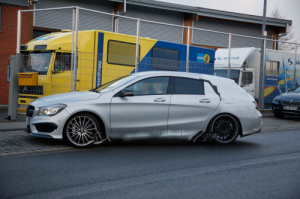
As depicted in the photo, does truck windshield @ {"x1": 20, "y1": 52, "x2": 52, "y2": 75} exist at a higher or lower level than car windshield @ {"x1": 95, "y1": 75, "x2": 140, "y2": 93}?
higher

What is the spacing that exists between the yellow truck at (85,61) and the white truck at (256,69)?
4.18m

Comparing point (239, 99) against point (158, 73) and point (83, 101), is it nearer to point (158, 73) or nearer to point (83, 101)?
point (158, 73)

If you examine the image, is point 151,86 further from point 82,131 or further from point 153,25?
point 153,25

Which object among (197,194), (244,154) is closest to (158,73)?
(244,154)

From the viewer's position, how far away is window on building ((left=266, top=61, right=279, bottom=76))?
677 inches

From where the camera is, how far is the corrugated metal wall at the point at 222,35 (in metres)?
24.1

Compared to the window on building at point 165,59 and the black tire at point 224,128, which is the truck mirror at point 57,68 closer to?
the window on building at point 165,59

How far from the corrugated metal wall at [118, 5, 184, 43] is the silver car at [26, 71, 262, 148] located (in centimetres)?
1392

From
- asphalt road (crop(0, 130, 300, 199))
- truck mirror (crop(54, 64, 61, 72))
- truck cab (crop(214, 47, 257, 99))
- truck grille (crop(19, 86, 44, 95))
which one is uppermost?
truck cab (crop(214, 47, 257, 99))

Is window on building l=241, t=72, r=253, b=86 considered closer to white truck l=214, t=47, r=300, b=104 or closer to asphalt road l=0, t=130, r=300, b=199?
white truck l=214, t=47, r=300, b=104

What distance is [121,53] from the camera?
12125 mm

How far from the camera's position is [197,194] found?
4.30 meters

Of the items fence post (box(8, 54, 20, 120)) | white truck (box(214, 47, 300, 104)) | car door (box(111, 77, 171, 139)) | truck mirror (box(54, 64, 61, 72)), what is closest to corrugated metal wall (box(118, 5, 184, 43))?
white truck (box(214, 47, 300, 104))

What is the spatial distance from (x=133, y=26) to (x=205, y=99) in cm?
1477
